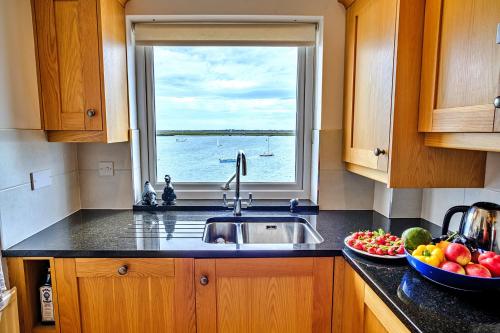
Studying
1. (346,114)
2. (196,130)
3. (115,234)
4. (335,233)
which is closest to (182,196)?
(196,130)

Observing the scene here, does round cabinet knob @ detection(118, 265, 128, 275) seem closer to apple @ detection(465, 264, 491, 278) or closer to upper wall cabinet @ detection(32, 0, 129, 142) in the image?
upper wall cabinet @ detection(32, 0, 129, 142)

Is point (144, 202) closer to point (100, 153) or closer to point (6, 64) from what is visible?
point (100, 153)

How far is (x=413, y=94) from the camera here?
1220 mm

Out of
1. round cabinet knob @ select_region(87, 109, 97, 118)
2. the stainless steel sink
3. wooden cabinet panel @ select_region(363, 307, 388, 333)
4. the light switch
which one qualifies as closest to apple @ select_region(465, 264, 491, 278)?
wooden cabinet panel @ select_region(363, 307, 388, 333)

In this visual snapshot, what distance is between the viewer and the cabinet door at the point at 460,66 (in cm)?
88

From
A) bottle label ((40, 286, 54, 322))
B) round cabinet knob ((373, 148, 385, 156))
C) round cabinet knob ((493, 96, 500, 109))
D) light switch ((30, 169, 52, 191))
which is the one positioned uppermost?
round cabinet knob ((493, 96, 500, 109))

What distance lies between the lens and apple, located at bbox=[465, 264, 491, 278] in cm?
90

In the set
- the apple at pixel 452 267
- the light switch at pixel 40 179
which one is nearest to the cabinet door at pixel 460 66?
the apple at pixel 452 267

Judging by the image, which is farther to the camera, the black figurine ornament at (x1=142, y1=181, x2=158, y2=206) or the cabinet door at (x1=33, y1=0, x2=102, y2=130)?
the black figurine ornament at (x1=142, y1=181, x2=158, y2=206)

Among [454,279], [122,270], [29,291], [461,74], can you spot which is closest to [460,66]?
[461,74]

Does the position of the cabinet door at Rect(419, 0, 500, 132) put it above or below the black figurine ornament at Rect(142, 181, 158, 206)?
above

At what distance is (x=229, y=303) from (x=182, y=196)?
0.90 metres

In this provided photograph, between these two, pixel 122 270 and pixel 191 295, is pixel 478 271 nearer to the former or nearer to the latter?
pixel 191 295

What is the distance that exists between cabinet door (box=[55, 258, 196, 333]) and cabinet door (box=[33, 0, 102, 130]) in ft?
2.23
